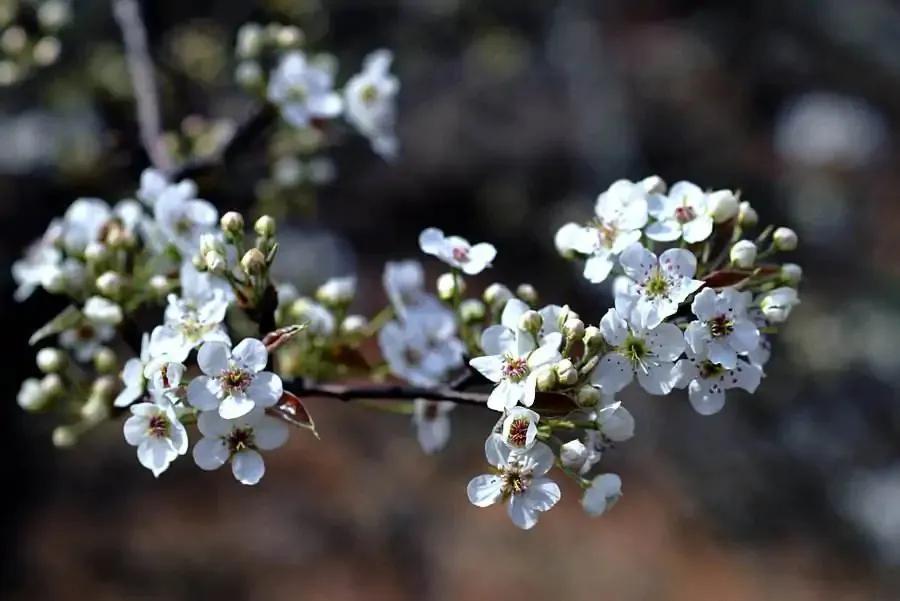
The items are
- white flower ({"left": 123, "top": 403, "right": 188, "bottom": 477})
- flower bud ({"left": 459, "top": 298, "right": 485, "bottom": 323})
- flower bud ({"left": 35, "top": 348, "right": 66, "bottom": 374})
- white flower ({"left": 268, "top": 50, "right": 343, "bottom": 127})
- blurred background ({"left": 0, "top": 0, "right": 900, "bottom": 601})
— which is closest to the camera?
white flower ({"left": 123, "top": 403, "right": 188, "bottom": 477})

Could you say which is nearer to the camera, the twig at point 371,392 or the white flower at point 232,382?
the white flower at point 232,382

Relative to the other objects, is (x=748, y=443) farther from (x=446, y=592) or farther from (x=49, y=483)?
(x=49, y=483)

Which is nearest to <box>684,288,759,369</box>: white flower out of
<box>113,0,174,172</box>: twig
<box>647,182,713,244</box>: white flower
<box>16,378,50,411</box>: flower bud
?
Answer: <box>647,182,713,244</box>: white flower

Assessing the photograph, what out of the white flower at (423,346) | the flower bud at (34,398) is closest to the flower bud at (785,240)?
the white flower at (423,346)

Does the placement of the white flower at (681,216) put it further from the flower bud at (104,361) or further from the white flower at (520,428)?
the flower bud at (104,361)

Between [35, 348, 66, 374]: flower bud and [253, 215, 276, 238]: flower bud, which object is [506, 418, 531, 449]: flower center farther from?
[35, 348, 66, 374]: flower bud

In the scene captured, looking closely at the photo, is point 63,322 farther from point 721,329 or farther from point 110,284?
point 721,329
